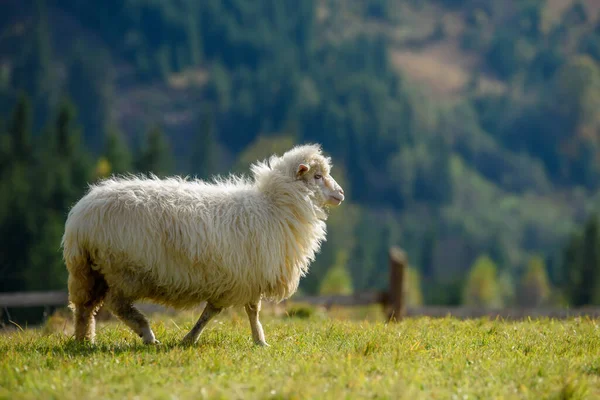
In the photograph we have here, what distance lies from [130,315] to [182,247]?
2.84ft

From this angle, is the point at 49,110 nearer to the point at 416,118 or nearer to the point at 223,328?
the point at 416,118

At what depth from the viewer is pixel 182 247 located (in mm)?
8516

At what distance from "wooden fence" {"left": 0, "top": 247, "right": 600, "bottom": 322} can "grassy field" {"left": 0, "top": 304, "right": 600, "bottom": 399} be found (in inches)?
126

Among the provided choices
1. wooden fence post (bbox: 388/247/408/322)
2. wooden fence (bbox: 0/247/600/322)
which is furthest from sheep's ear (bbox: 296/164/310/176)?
wooden fence post (bbox: 388/247/408/322)

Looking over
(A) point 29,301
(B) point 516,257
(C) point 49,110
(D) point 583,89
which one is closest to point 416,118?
(D) point 583,89

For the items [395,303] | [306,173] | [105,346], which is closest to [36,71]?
[395,303]

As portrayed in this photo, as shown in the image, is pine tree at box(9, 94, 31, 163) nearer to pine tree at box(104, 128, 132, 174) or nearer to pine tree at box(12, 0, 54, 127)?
pine tree at box(104, 128, 132, 174)

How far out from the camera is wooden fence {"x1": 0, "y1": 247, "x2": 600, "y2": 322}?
41.5ft

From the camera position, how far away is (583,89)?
19625 cm

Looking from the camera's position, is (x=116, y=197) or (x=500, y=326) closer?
(x=116, y=197)

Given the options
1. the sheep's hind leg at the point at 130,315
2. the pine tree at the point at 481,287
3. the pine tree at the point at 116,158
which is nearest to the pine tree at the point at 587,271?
the pine tree at the point at 481,287

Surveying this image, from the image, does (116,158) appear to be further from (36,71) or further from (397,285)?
(36,71)

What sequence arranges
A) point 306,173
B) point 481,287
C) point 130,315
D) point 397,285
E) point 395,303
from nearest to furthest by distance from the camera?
point 130,315
point 306,173
point 395,303
point 397,285
point 481,287

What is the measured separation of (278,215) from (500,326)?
10.0 ft
